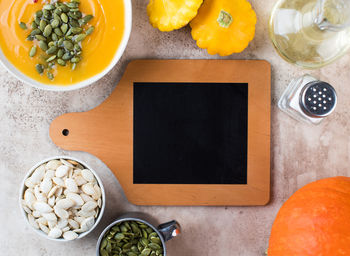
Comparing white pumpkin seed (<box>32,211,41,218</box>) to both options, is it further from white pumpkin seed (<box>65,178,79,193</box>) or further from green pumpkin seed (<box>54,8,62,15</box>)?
green pumpkin seed (<box>54,8,62,15</box>)

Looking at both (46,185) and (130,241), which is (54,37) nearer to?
(46,185)

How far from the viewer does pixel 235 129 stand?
0.84m

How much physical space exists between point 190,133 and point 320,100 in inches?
12.2

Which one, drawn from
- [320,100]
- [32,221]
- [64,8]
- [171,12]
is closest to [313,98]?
[320,100]

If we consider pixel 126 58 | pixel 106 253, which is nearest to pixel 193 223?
pixel 106 253

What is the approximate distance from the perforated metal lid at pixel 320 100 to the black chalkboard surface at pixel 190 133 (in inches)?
5.8

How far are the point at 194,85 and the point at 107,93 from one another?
219 mm

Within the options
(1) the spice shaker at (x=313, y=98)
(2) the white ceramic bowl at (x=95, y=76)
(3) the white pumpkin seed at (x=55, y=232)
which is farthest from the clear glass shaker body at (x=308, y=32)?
(3) the white pumpkin seed at (x=55, y=232)

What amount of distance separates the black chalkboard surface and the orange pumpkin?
0.16 metres

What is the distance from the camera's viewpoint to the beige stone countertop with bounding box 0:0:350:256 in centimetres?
85

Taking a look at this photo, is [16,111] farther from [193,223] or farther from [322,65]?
[322,65]

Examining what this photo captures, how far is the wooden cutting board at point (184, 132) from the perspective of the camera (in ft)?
2.74

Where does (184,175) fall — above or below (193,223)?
above

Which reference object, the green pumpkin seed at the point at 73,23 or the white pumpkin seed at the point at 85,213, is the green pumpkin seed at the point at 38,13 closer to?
the green pumpkin seed at the point at 73,23
